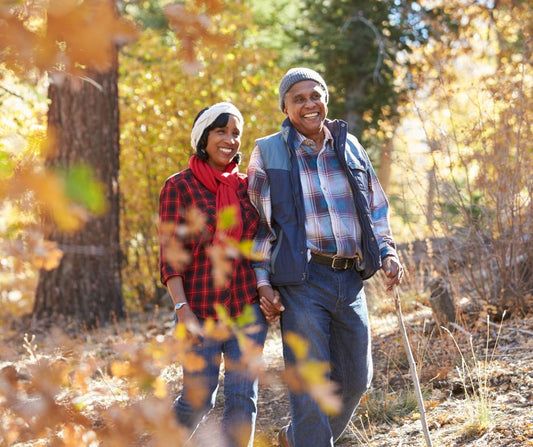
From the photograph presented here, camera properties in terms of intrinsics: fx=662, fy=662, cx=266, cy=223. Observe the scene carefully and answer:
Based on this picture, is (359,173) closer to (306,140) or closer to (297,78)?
(306,140)

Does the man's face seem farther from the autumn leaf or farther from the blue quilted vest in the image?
the autumn leaf

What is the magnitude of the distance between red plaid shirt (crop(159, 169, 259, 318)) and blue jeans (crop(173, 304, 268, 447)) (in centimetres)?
16

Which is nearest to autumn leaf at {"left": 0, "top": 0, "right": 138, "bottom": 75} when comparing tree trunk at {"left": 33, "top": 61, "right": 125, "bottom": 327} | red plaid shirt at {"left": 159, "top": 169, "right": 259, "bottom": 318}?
red plaid shirt at {"left": 159, "top": 169, "right": 259, "bottom": 318}

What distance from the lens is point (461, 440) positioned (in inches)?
139

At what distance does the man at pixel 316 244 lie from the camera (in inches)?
119

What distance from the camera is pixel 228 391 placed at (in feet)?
9.70

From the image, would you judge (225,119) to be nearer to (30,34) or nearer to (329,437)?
(329,437)

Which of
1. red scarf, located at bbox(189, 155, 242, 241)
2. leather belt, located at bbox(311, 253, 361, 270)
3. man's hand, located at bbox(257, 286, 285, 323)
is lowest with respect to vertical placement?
man's hand, located at bbox(257, 286, 285, 323)

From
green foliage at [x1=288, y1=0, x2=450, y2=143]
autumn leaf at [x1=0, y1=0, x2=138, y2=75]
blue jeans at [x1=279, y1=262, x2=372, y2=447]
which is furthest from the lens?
green foliage at [x1=288, y1=0, x2=450, y2=143]

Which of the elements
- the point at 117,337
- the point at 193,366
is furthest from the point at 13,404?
the point at 117,337

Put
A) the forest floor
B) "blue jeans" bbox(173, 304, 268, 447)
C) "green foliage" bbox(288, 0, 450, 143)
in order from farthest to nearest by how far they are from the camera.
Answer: "green foliage" bbox(288, 0, 450, 143)
the forest floor
"blue jeans" bbox(173, 304, 268, 447)

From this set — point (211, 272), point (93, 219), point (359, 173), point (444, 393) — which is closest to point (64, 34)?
point (211, 272)

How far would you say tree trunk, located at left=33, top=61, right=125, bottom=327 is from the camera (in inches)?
287

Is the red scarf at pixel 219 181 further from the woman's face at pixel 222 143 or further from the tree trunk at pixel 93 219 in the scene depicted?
the tree trunk at pixel 93 219
